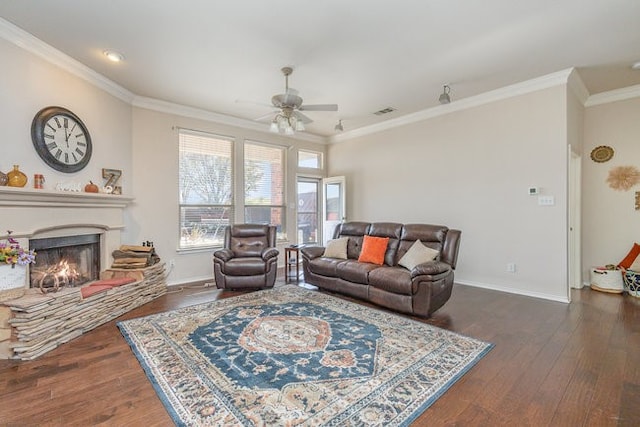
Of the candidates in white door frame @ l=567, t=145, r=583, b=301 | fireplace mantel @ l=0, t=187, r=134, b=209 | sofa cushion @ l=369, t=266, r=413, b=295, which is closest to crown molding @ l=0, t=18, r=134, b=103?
fireplace mantel @ l=0, t=187, r=134, b=209

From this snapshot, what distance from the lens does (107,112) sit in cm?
409

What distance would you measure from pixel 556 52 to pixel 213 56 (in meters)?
3.79

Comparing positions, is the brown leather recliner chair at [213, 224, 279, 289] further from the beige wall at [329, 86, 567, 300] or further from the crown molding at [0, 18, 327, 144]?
the beige wall at [329, 86, 567, 300]

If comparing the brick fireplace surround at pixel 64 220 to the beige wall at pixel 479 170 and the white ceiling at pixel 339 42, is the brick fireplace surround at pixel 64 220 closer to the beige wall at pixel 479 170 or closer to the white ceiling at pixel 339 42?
the beige wall at pixel 479 170

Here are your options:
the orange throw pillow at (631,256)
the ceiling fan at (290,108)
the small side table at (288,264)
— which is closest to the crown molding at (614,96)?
the orange throw pillow at (631,256)

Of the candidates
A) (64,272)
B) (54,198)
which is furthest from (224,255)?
(54,198)

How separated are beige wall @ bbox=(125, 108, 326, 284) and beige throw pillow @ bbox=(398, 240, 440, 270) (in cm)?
340

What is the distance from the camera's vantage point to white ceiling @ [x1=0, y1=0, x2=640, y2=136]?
258 cm

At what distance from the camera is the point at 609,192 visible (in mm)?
4500

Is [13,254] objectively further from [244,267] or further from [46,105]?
[244,267]

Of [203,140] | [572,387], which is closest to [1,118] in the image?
[203,140]

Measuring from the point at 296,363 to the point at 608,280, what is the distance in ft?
15.3

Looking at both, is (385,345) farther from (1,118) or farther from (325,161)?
(325,161)

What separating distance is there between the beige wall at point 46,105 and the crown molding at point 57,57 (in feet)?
0.17
